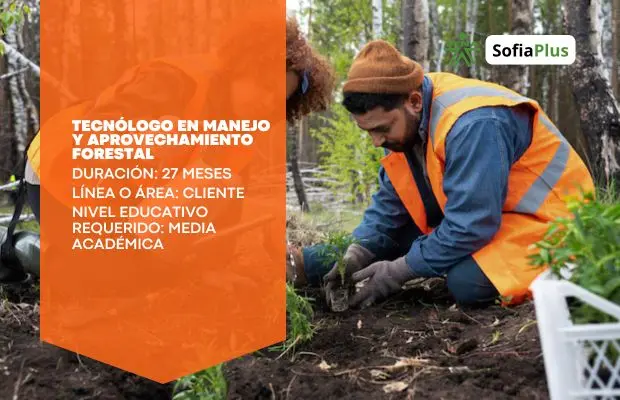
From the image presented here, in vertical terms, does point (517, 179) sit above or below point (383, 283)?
above

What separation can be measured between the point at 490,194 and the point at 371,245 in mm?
971

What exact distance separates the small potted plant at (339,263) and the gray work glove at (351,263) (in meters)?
0.02

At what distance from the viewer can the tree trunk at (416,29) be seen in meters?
6.28

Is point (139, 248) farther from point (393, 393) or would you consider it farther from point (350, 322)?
point (393, 393)

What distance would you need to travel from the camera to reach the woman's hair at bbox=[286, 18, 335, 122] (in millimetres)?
3318

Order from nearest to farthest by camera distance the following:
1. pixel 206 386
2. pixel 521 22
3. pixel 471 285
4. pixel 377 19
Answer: pixel 206 386 → pixel 471 285 → pixel 521 22 → pixel 377 19

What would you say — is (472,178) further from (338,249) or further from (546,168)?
(338,249)

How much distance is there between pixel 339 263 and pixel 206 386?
983mm

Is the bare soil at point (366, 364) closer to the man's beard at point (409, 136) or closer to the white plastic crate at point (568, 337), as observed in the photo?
the white plastic crate at point (568, 337)

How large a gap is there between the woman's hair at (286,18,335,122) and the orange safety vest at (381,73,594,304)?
2.08 feet

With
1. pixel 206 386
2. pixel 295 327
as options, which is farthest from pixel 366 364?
pixel 206 386

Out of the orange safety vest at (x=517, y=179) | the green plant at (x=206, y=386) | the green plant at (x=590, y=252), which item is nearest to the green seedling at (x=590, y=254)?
the green plant at (x=590, y=252)

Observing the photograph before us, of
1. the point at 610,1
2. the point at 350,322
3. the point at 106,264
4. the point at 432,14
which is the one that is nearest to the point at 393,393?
the point at 350,322

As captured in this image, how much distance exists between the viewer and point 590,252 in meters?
1.71
